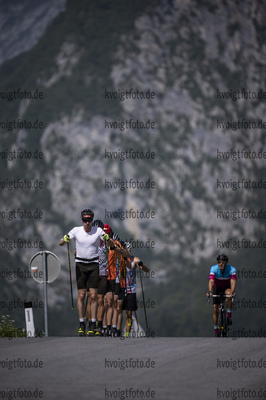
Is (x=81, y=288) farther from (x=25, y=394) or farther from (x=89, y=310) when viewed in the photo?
(x=25, y=394)

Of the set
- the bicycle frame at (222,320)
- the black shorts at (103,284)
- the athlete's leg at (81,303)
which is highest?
the black shorts at (103,284)

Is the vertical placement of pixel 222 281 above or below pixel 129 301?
above

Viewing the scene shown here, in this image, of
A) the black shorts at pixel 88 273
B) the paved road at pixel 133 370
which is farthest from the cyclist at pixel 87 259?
the paved road at pixel 133 370

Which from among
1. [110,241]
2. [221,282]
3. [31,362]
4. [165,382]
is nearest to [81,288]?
[110,241]

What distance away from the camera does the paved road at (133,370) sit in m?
7.45

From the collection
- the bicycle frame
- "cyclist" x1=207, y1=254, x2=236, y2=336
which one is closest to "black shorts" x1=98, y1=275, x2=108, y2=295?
"cyclist" x1=207, y1=254, x2=236, y2=336

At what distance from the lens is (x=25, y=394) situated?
7297 millimetres

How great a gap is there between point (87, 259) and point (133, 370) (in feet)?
23.0

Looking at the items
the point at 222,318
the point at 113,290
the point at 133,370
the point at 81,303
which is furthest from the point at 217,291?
the point at 133,370

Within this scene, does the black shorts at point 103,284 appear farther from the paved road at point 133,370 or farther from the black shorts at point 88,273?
the paved road at point 133,370

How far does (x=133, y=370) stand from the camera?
29.4 ft

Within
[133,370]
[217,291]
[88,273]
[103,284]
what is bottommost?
[133,370]

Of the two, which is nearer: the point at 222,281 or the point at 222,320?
the point at 222,320

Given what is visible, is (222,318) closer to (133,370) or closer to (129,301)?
(129,301)
